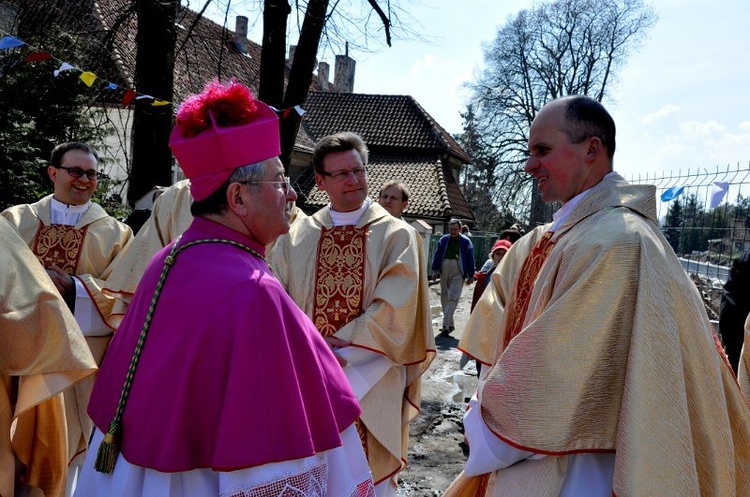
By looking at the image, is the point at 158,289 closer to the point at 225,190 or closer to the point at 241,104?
the point at 225,190

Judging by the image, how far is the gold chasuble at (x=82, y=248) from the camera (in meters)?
4.12

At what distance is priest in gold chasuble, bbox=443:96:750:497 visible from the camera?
2.00 meters

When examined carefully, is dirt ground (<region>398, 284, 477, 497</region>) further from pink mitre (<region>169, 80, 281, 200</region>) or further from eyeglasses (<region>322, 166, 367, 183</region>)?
pink mitre (<region>169, 80, 281, 200</region>)

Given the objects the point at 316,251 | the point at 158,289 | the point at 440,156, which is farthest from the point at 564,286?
the point at 440,156

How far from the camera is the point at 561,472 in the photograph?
215 cm

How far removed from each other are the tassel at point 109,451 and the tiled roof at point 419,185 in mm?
25229

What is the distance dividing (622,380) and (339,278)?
1979 mm

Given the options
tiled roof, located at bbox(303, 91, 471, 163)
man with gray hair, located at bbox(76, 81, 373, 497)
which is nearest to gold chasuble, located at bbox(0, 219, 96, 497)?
man with gray hair, located at bbox(76, 81, 373, 497)

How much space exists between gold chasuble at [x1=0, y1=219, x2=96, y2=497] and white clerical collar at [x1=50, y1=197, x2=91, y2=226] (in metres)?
2.22

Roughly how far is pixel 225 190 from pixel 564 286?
3.76 feet

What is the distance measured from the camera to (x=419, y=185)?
29641 mm

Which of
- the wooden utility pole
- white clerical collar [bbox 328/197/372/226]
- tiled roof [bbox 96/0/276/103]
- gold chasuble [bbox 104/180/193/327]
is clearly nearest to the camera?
white clerical collar [bbox 328/197/372/226]

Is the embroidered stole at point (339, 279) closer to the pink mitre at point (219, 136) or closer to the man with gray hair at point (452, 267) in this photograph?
the pink mitre at point (219, 136)

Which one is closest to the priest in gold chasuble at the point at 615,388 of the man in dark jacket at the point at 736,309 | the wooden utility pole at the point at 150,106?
the man in dark jacket at the point at 736,309
